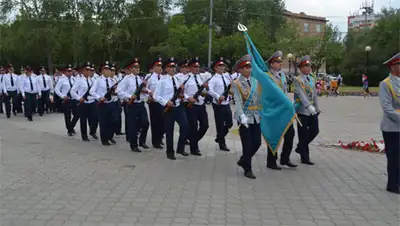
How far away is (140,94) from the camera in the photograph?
34.1 ft

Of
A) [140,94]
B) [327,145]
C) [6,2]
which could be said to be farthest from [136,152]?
[6,2]

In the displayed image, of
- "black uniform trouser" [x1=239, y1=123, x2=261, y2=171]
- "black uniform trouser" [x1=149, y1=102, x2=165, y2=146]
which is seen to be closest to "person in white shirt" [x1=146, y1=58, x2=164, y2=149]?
"black uniform trouser" [x1=149, y1=102, x2=165, y2=146]

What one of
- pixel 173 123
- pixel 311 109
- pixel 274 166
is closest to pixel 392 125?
pixel 311 109

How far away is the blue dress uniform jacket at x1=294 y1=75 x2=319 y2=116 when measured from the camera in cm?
877

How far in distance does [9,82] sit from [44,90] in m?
1.49

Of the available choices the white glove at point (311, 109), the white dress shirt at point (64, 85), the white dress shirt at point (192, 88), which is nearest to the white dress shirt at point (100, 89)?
the white dress shirt at point (192, 88)

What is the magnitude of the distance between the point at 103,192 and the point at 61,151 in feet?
12.8

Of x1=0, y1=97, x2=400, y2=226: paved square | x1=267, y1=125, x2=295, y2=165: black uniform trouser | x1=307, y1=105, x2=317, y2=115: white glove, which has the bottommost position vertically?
x1=0, y1=97, x2=400, y2=226: paved square

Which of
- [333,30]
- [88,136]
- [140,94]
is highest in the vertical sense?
[333,30]

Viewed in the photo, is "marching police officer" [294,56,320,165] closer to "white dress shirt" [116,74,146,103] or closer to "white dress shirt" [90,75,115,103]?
"white dress shirt" [116,74,146,103]

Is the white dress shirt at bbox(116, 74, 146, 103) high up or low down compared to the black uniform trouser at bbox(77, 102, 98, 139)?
up

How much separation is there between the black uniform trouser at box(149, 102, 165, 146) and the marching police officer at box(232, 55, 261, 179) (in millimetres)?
3251

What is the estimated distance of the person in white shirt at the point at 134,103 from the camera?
34.0 ft

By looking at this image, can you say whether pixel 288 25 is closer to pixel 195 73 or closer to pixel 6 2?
pixel 6 2
